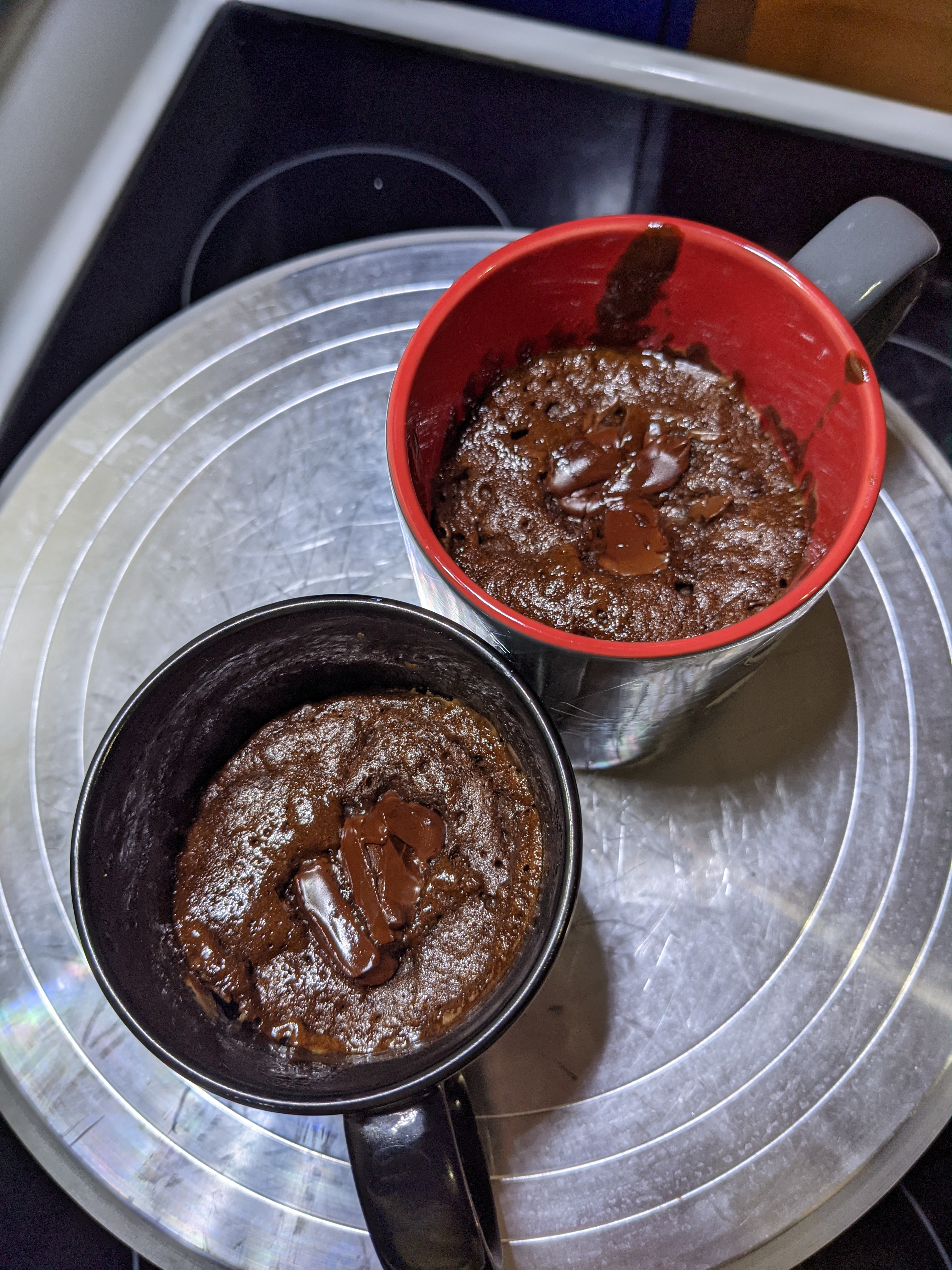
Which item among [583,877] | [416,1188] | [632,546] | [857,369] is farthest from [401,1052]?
[857,369]

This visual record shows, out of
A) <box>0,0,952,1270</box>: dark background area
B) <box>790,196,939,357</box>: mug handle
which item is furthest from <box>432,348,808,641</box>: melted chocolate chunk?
<box>0,0,952,1270</box>: dark background area

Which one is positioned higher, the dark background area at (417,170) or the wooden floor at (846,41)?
the wooden floor at (846,41)

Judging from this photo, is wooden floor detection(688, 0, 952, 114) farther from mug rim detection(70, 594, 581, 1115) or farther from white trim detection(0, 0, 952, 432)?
mug rim detection(70, 594, 581, 1115)

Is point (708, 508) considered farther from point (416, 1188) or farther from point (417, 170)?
point (417, 170)

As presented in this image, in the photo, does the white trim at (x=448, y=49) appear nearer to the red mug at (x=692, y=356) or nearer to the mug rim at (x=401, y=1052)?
the red mug at (x=692, y=356)

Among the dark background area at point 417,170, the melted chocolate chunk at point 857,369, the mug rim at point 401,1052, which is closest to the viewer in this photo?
the mug rim at point 401,1052

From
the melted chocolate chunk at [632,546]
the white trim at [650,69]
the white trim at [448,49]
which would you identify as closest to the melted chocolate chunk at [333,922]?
the melted chocolate chunk at [632,546]

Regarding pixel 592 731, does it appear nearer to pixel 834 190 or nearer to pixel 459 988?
pixel 459 988
